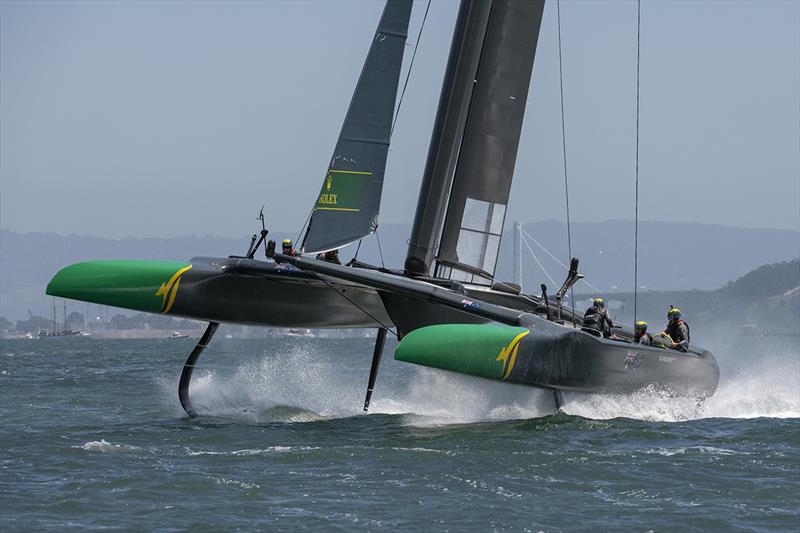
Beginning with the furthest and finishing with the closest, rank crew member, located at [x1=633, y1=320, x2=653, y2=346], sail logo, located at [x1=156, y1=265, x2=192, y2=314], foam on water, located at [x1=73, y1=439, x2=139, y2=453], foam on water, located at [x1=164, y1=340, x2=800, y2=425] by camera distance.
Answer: crew member, located at [x1=633, y1=320, x2=653, y2=346] < foam on water, located at [x1=164, y1=340, x2=800, y2=425] < sail logo, located at [x1=156, y1=265, x2=192, y2=314] < foam on water, located at [x1=73, y1=439, x2=139, y2=453]

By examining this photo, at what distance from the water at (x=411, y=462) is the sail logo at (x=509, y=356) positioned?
546mm

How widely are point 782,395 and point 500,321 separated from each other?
5.72m

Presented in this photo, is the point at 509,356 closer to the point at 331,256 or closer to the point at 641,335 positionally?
the point at 331,256

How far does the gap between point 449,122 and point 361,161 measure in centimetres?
92

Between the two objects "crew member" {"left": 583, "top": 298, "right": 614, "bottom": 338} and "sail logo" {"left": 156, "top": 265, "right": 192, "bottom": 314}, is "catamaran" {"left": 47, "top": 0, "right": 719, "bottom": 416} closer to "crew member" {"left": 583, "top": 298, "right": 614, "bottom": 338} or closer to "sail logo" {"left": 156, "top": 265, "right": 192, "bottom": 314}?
"sail logo" {"left": 156, "top": 265, "right": 192, "bottom": 314}

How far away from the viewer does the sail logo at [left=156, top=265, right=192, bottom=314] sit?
10859 mm

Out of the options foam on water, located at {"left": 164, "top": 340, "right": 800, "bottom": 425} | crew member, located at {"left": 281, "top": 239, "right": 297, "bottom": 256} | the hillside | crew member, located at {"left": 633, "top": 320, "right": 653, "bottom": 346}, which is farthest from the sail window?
the hillside

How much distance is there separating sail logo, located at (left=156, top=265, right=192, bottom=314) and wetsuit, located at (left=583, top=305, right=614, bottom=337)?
352cm

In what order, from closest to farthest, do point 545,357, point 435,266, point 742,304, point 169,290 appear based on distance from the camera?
point 545,357 → point 169,290 → point 435,266 → point 742,304

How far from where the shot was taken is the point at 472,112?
1177 cm

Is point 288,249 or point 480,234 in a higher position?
point 480,234

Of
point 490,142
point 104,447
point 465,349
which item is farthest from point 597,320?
point 104,447

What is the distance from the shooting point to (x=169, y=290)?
1089 cm

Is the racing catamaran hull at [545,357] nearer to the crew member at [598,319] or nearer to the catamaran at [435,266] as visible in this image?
the catamaran at [435,266]
